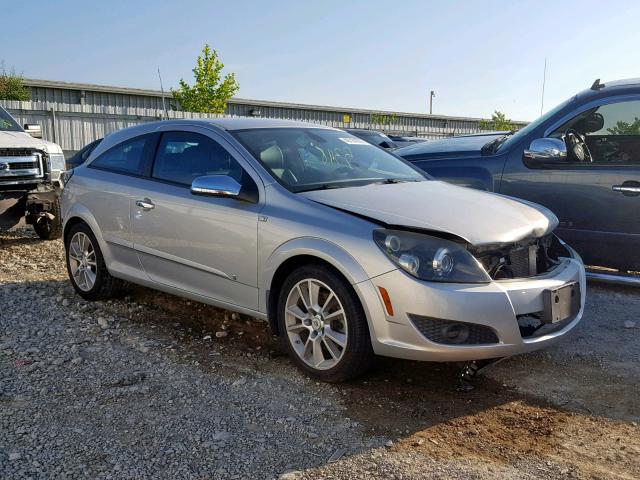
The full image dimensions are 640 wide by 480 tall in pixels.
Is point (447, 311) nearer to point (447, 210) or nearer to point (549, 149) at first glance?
point (447, 210)

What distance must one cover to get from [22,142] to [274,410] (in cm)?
646

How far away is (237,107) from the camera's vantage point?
30109 millimetres

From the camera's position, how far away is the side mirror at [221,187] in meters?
4.17

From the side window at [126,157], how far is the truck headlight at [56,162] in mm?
3291

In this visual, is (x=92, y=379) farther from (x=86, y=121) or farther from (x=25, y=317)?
(x=86, y=121)

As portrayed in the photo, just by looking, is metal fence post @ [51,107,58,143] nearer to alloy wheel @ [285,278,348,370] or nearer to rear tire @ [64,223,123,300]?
rear tire @ [64,223,123,300]

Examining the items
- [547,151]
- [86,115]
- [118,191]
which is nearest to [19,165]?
[118,191]

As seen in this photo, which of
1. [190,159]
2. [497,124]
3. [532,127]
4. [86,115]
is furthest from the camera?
[497,124]

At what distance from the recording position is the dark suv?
18.2ft

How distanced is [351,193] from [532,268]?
119 centimetres

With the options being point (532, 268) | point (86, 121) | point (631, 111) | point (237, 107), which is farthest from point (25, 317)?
point (237, 107)

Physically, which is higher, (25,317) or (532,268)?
(532,268)

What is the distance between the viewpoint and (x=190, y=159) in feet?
15.9

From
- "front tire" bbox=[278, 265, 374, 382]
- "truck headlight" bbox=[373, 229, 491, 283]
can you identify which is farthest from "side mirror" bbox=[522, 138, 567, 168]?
"front tire" bbox=[278, 265, 374, 382]
